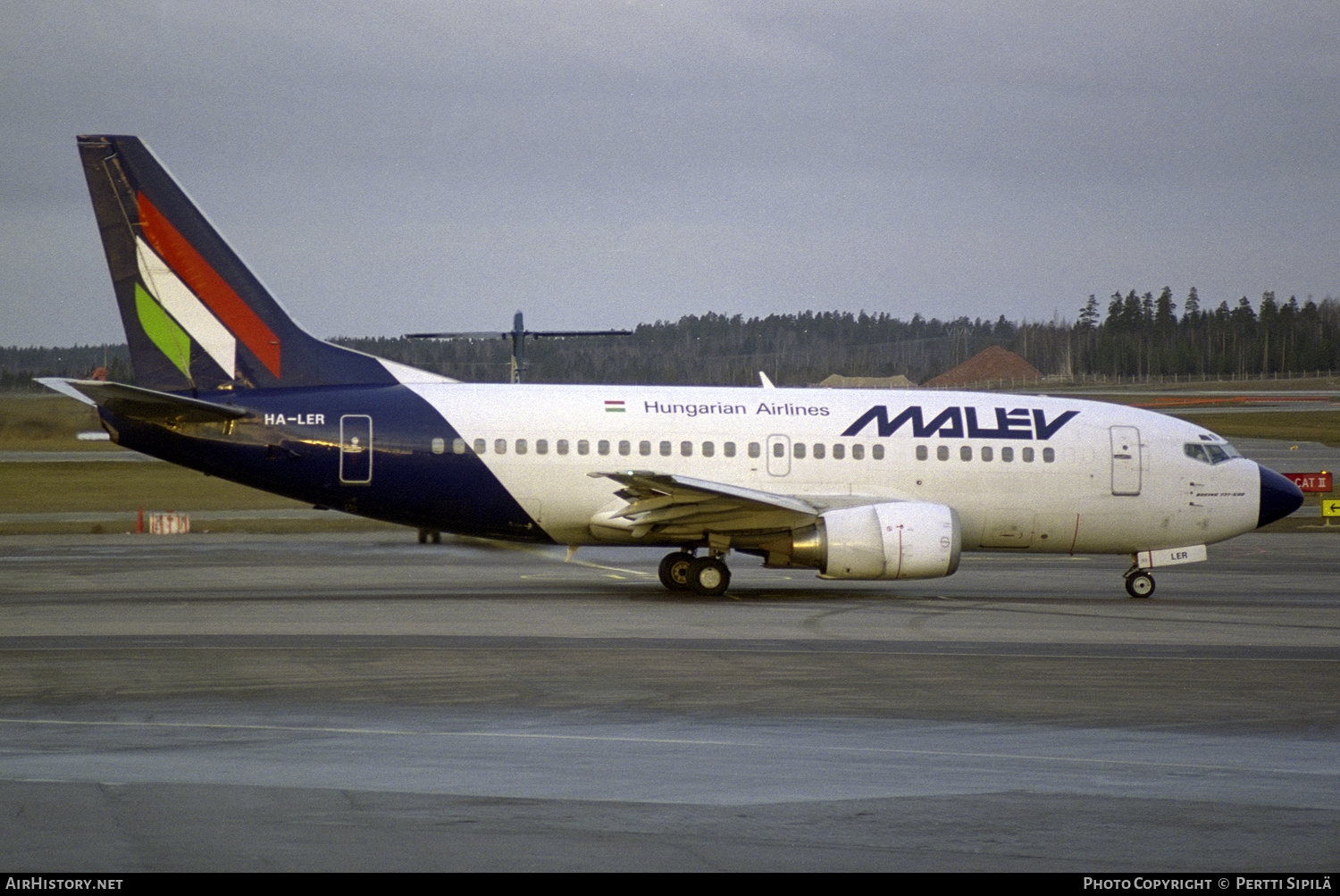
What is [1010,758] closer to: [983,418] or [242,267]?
[983,418]

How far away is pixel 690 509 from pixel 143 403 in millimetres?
9563

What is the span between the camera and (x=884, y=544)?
22.7 meters

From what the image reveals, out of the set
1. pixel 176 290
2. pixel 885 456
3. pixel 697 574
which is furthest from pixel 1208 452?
pixel 176 290

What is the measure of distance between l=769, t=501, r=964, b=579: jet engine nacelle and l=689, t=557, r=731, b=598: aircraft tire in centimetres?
165

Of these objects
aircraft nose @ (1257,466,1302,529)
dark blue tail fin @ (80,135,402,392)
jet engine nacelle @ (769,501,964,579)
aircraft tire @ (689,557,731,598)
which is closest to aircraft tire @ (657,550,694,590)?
aircraft tire @ (689,557,731,598)

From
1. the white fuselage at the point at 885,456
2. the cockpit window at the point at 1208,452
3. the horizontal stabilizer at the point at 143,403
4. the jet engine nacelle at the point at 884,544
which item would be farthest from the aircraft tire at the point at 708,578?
the cockpit window at the point at 1208,452

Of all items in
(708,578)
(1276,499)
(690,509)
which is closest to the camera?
(690,509)

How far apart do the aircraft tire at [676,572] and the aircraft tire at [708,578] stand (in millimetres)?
162

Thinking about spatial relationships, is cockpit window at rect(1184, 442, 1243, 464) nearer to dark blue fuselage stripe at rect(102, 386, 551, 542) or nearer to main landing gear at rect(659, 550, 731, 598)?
main landing gear at rect(659, 550, 731, 598)

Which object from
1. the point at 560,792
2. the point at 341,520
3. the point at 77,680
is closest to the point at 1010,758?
the point at 560,792

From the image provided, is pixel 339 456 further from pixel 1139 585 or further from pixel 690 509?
pixel 1139 585

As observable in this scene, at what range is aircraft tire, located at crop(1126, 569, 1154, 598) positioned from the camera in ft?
80.6

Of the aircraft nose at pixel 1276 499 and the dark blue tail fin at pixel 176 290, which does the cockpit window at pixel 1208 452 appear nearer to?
the aircraft nose at pixel 1276 499

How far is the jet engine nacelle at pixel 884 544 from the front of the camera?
22.7 m
